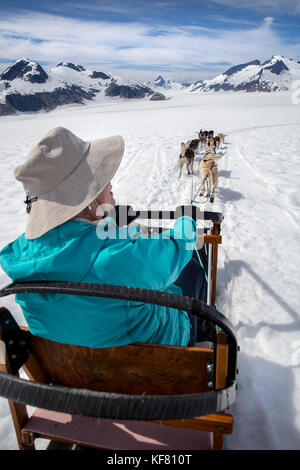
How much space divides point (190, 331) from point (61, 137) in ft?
3.70

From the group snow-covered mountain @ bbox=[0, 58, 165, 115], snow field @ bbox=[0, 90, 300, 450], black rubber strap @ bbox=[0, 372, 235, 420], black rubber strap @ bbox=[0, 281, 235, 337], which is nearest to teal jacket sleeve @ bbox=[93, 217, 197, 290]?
black rubber strap @ bbox=[0, 281, 235, 337]

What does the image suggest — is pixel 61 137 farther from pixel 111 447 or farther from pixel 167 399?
pixel 111 447

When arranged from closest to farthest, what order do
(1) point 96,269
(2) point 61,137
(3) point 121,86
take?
1. (1) point 96,269
2. (2) point 61,137
3. (3) point 121,86

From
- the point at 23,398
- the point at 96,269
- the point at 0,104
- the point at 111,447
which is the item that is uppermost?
the point at 0,104

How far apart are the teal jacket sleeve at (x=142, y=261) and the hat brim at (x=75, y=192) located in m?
0.17

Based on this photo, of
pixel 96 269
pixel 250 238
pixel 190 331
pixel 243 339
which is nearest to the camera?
pixel 96 269

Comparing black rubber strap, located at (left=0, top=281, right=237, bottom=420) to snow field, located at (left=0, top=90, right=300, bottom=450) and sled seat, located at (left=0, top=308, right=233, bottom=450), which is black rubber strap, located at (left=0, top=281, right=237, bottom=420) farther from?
snow field, located at (left=0, top=90, right=300, bottom=450)

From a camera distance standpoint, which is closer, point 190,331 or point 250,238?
point 190,331

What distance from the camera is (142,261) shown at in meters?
0.88

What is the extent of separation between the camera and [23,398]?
0.74 metres

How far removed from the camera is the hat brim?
2.88ft

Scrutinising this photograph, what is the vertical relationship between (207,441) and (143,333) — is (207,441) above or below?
below
